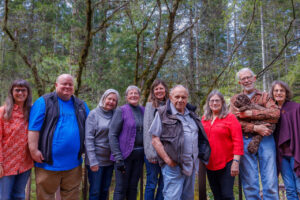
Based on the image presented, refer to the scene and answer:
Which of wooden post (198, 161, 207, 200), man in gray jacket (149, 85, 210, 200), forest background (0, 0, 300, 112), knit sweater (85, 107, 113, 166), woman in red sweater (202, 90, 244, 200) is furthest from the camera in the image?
forest background (0, 0, 300, 112)

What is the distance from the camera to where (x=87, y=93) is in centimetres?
777

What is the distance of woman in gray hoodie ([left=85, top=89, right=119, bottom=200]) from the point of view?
2562 millimetres

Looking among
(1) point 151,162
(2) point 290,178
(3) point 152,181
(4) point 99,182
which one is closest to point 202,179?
(3) point 152,181

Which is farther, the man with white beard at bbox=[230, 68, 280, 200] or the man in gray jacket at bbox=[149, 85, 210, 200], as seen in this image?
the man with white beard at bbox=[230, 68, 280, 200]

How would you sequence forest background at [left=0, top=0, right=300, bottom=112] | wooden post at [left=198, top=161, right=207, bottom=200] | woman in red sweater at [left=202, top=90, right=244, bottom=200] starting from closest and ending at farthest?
woman in red sweater at [left=202, top=90, right=244, bottom=200]
wooden post at [left=198, top=161, right=207, bottom=200]
forest background at [left=0, top=0, right=300, bottom=112]

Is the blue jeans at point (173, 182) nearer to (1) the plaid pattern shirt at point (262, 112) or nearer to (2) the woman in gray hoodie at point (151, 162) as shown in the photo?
(2) the woman in gray hoodie at point (151, 162)

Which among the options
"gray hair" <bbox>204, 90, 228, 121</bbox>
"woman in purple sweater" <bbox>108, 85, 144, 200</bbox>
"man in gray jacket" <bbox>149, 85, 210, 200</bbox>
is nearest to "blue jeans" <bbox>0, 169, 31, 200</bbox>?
"woman in purple sweater" <bbox>108, 85, 144, 200</bbox>

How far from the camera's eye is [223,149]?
2.54 metres

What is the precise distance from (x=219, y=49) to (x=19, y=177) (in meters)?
11.9

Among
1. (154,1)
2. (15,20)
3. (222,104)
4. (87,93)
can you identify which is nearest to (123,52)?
(87,93)

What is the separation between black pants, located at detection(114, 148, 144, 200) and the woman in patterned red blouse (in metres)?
1.08

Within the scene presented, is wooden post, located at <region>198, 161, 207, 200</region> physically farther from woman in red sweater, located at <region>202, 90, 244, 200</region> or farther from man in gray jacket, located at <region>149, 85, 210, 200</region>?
man in gray jacket, located at <region>149, 85, 210, 200</region>

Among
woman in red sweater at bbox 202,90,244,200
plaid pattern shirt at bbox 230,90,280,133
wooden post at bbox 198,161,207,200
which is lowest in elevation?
wooden post at bbox 198,161,207,200

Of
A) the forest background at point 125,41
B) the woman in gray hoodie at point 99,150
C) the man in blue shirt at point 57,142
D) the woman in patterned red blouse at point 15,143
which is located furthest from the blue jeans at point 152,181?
the forest background at point 125,41
